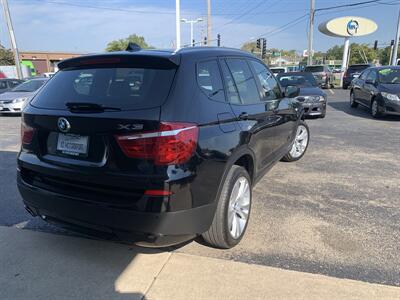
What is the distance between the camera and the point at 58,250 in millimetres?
3375

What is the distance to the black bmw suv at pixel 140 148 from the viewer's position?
252cm

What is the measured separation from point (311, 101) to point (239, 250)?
8.44 m

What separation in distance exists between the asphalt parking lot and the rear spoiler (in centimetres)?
172

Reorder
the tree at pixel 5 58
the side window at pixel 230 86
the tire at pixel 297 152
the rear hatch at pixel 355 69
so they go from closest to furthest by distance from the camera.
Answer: the side window at pixel 230 86
the tire at pixel 297 152
the rear hatch at pixel 355 69
the tree at pixel 5 58

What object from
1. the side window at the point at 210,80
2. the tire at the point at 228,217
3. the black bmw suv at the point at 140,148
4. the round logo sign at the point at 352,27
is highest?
the round logo sign at the point at 352,27

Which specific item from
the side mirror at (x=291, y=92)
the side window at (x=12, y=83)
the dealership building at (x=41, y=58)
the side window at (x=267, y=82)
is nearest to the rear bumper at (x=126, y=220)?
the side window at (x=267, y=82)

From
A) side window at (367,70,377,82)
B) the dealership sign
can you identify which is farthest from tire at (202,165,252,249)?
the dealership sign

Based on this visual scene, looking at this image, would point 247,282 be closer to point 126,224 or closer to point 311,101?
point 126,224

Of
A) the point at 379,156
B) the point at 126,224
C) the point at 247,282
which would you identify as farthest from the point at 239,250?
the point at 379,156

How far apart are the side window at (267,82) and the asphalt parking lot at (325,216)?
1276 millimetres

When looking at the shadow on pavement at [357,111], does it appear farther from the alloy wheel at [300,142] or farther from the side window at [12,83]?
the side window at [12,83]

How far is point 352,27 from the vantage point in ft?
112

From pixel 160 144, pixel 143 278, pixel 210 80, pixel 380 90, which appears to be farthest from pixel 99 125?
pixel 380 90

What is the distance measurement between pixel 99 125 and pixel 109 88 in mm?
395
